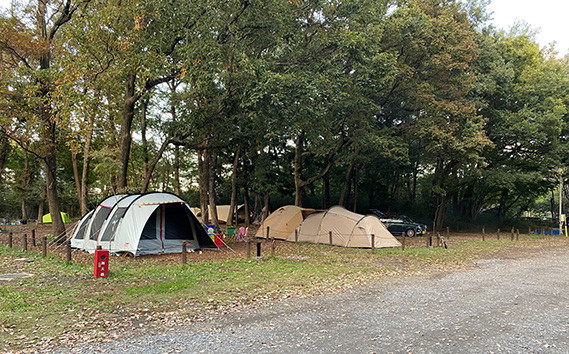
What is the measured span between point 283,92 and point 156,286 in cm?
833

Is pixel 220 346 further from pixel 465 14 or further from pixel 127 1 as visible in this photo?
pixel 465 14

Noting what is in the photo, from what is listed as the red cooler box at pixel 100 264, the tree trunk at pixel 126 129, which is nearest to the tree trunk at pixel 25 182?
the tree trunk at pixel 126 129

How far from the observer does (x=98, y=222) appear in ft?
47.7

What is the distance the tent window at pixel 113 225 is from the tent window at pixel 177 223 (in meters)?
1.44

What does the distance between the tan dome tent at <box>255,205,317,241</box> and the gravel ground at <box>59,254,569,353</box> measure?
10.9m

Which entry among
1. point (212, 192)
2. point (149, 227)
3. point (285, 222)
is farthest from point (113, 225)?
point (212, 192)

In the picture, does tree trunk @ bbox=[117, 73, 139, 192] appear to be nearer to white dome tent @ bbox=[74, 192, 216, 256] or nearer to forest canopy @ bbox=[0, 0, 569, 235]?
forest canopy @ bbox=[0, 0, 569, 235]

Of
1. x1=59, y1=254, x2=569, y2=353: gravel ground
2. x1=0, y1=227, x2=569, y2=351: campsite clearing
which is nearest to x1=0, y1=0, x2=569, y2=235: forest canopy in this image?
x1=0, y1=227, x2=569, y2=351: campsite clearing

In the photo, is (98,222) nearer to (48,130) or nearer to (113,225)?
(113,225)

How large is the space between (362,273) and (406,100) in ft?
54.0

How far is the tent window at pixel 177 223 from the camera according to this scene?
14500 mm

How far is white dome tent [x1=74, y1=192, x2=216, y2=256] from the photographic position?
1342cm

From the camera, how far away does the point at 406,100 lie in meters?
24.8

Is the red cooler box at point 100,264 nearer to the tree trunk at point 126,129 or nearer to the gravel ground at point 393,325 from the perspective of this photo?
Result: the gravel ground at point 393,325
